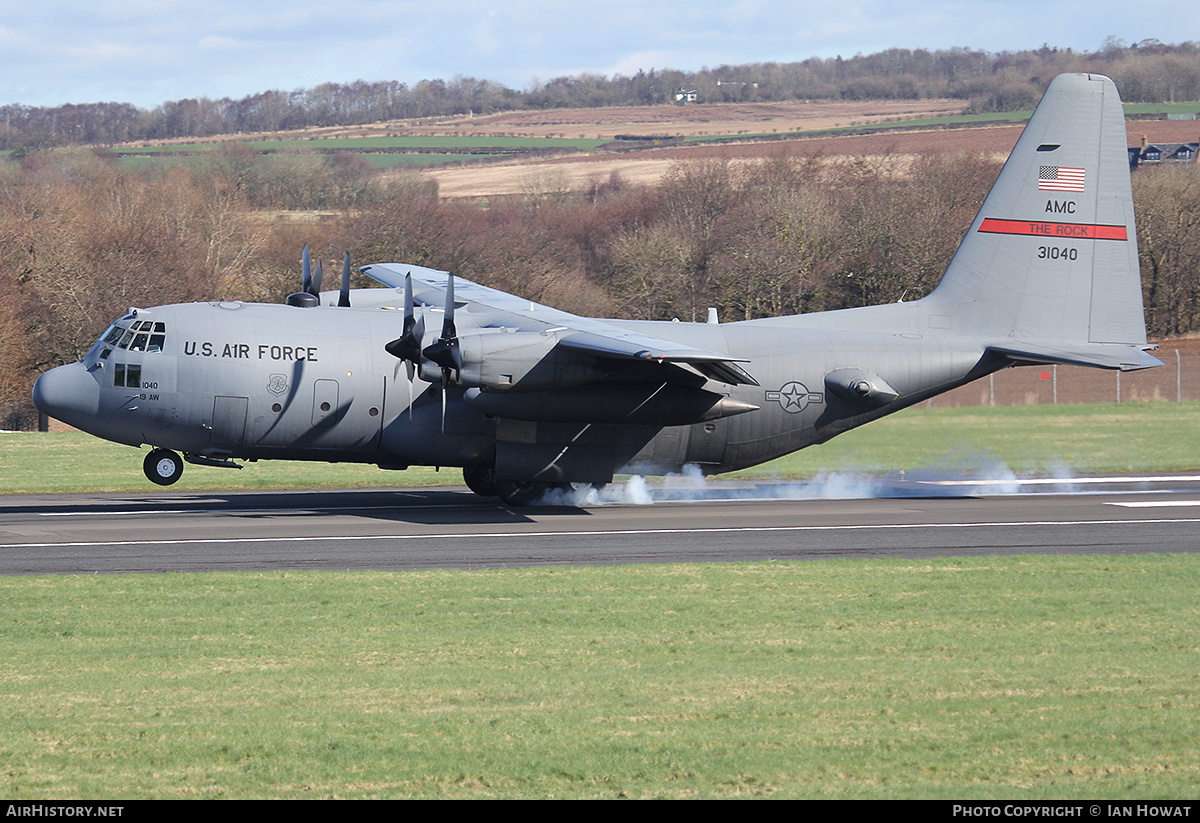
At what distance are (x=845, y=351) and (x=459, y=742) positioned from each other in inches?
713

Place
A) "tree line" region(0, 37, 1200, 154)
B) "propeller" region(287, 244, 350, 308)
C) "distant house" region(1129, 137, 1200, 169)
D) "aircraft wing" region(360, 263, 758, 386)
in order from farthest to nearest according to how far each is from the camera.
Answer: "tree line" region(0, 37, 1200, 154)
"distant house" region(1129, 137, 1200, 169)
"propeller" region(287, 244, 350, 308)
"aircraft wing" region(360, 263, 758, 386)

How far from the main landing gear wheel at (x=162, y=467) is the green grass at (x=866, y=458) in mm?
5898

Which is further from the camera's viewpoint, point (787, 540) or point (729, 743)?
point (787, 540)

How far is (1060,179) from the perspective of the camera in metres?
A: 26.6

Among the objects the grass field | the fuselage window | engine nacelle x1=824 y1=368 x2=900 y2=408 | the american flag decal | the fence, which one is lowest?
the fence

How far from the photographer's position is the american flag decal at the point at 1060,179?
1046 inches

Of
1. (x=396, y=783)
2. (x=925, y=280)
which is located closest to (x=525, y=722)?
(x=396, y=783)

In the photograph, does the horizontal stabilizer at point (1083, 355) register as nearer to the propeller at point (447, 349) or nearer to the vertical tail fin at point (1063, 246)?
the vertical tail fin at point (1063, 246)

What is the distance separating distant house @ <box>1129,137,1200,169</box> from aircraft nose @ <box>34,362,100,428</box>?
9228cm

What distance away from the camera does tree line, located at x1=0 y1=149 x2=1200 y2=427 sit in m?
54.9

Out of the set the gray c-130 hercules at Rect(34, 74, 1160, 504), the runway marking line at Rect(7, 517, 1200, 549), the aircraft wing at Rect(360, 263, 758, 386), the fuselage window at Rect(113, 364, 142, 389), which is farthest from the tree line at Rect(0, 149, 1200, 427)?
the runway marking line at Rect(7, 517, 1200, 549)

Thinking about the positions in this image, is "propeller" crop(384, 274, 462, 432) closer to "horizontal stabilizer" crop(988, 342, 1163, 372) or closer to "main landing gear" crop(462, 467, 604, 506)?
"main landing gear" crop(462, 467, 604, 506)

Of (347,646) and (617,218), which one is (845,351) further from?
(617,218)

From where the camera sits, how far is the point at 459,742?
936 cm
